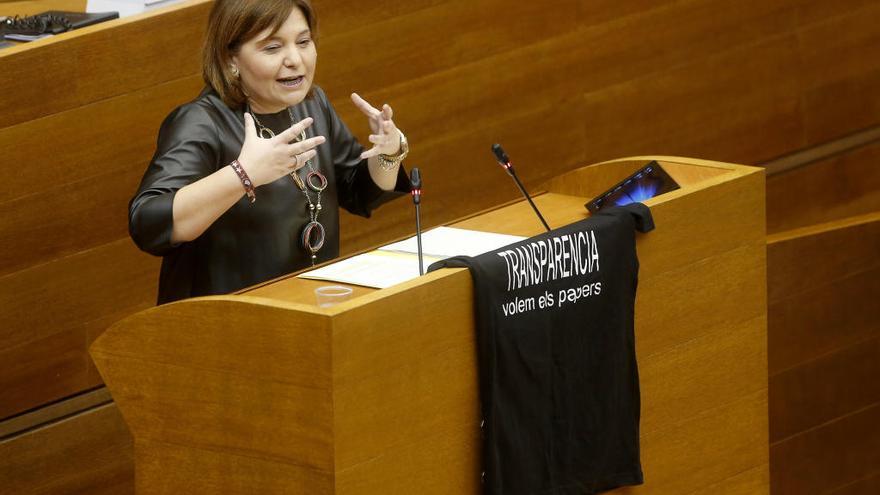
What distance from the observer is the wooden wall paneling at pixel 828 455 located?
303cm

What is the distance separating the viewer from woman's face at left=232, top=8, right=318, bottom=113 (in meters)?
1.72

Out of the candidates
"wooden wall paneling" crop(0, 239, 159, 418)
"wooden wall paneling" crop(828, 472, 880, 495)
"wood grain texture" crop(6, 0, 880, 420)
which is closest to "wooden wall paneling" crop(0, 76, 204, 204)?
"wood grain texture" crop(6, 0, 880, 420)

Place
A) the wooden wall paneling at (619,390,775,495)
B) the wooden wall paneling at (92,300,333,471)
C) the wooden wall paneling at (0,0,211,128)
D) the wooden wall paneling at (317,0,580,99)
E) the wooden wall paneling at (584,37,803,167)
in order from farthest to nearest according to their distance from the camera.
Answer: the wooden wall paneling at (584,37,803,167) < the wooden wall paneling at (317,0,580,99) < the wooden wall paneling at (0,0,211,128) < the wooden wall paneling at (619,390,775,495) < the wooden wall paneling at (92,300,333,471)

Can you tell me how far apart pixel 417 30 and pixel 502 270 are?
97cm

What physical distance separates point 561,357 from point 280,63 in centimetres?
43

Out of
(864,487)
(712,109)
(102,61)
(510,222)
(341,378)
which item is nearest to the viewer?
(341,378)

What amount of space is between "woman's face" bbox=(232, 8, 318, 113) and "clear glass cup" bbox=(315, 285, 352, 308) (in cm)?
25

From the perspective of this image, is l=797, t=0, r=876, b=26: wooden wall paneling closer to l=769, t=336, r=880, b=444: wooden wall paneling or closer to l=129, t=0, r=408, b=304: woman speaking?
l=769, t=336, r=880, b=444: wooden wall paneling

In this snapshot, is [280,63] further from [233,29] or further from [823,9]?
[823,9]

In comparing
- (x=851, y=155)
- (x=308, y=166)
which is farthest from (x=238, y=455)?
(x=851, y=155)

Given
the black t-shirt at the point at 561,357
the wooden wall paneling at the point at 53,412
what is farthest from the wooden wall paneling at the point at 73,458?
the black t-shirt at the point at 561,357

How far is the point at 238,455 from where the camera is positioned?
1497 millimetres

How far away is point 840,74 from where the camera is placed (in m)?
3.04

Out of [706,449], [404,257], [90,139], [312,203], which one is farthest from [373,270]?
[90,139]
